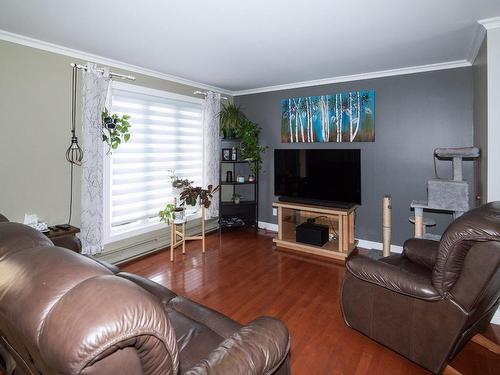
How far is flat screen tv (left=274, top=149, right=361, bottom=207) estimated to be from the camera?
13.0 ft

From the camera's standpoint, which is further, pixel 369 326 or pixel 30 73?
pixel 30 73

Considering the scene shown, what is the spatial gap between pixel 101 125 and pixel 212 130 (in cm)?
182

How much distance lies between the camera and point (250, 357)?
1074mm

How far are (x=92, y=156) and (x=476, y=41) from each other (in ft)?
13.4

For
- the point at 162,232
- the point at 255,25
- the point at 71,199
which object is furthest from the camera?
the point at 162,232

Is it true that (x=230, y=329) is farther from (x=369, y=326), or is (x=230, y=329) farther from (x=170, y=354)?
(x=369, y=326)

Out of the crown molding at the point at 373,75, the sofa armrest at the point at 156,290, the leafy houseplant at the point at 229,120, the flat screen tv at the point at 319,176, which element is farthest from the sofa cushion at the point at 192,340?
the crown molding at the point at 373,75

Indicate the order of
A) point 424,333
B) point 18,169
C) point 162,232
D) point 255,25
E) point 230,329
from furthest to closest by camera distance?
point 162,232, point 18,169, point 255,25, point 424,333, point 230,329

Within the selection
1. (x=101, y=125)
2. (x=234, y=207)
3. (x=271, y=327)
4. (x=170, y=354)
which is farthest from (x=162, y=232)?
(x=170, y=354)

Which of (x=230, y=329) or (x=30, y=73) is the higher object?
(x=30, y=73)

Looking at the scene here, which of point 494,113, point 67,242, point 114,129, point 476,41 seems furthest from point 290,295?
point 476,41

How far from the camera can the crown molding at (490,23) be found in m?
2.35

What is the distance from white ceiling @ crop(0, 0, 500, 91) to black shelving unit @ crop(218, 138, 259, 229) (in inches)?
72.7

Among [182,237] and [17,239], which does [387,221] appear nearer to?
[182,237]
